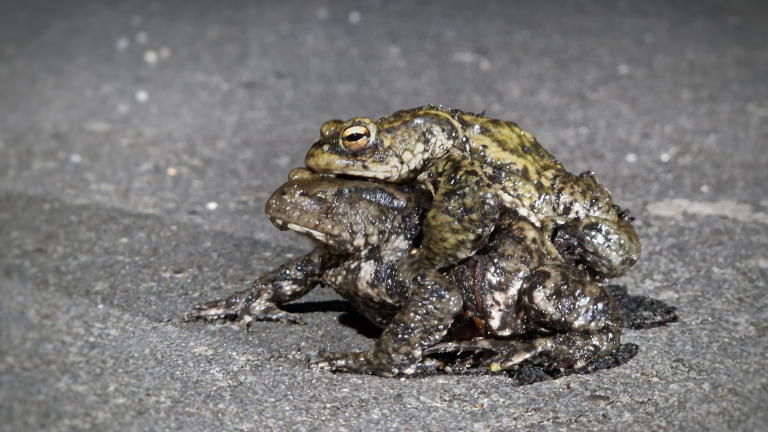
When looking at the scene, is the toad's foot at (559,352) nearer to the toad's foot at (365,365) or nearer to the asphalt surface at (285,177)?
the asphalt surface at (285,177)

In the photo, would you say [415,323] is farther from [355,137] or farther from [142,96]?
[142,96]

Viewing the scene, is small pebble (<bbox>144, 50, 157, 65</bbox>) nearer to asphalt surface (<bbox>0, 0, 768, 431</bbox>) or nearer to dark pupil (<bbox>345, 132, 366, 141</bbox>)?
asphalt surface (<bbox>0, 0, 768, 431</bbox>)

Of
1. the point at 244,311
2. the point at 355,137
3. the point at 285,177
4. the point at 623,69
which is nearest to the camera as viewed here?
the point at 355,137

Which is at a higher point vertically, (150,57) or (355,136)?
(150,57)

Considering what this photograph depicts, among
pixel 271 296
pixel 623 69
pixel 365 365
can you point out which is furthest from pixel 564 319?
pixel 623 69

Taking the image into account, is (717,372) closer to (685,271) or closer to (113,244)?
(685,271)
